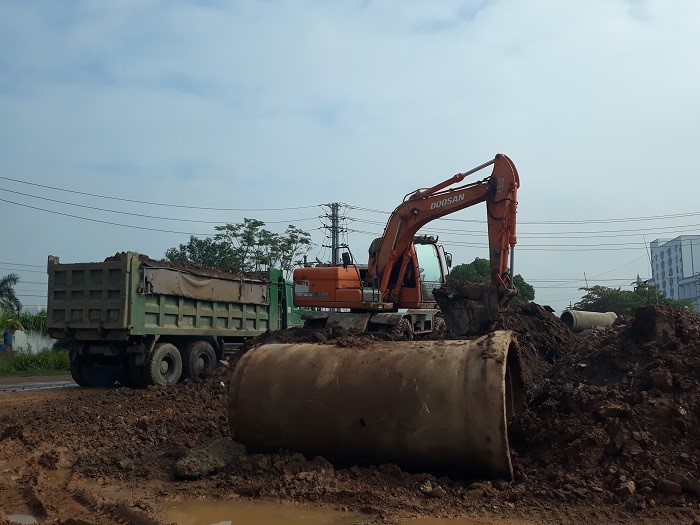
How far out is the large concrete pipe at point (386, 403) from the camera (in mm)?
5559

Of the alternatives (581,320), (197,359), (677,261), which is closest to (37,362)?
(197,359)

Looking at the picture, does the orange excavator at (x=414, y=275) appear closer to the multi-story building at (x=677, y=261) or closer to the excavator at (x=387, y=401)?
the excavator at (x=387, y=401)

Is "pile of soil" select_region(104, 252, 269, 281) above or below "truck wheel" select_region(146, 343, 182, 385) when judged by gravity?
above

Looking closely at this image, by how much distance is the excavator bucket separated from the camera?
12.8 m

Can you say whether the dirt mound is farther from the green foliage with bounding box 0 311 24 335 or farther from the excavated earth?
the green foliage with bounding box 0 311 24 335

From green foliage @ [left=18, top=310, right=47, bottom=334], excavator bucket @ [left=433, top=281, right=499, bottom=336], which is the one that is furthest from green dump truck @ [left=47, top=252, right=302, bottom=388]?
green foliage @ [left=18, top=310, right=47, bottom=334]

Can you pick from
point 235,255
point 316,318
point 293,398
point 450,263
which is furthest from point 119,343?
point 235,255

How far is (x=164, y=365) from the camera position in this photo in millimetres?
13695

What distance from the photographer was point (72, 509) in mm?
5570

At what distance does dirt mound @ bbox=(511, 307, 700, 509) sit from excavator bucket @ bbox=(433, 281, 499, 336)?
509 cm

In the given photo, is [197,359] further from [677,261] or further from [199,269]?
[677,261]

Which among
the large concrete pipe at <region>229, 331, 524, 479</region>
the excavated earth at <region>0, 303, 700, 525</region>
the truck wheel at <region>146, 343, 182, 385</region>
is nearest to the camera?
the excavated earth at <region>0, 303, 700, 525</region>

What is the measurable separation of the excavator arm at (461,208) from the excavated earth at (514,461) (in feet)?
15.1

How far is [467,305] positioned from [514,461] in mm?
7206
